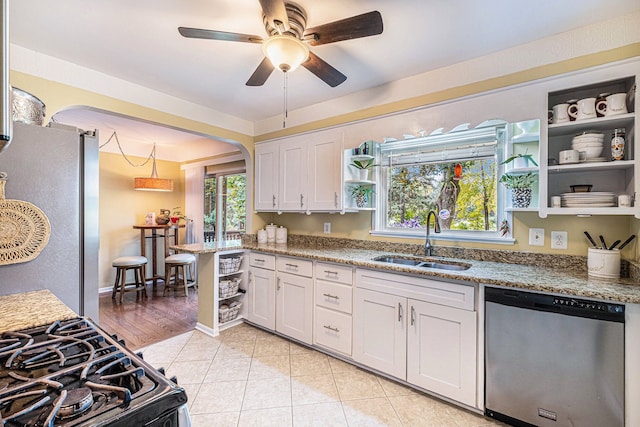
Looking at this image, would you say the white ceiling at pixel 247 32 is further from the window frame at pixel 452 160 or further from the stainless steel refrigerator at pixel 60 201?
the stainless steel refrigerator at pixel 60 201

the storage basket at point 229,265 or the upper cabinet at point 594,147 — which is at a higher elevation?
the upper cabinet at point 594,147

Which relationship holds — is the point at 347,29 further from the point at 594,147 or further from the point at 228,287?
the point at 228,287

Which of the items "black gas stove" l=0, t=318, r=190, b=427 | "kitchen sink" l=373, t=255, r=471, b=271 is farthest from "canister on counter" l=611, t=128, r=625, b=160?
"black gas stove" l=0, t=318, r=190, b=427

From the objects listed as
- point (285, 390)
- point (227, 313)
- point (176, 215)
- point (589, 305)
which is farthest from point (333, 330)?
point (176, 215)

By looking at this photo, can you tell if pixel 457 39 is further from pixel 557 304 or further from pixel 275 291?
pixel 275 291

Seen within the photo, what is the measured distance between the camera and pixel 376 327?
2.23 metres

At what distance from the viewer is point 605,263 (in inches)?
68.2

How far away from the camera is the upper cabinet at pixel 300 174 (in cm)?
288

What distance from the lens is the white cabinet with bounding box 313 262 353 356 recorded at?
2.40 metres

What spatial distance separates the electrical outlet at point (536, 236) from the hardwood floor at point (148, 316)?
10.9 feet

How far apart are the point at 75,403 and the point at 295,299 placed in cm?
221

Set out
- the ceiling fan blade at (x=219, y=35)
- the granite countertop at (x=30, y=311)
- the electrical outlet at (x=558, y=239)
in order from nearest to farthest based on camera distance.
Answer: the granite countertop at (x=30, y=311) < the ceiling fan blade at (x=219, y=35) < the electrical outlet at (x=558, y=239)

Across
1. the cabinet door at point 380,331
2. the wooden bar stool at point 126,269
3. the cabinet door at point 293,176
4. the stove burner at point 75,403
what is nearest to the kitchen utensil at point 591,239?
the cabinet door at point 380,331

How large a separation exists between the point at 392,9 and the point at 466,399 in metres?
2.42
